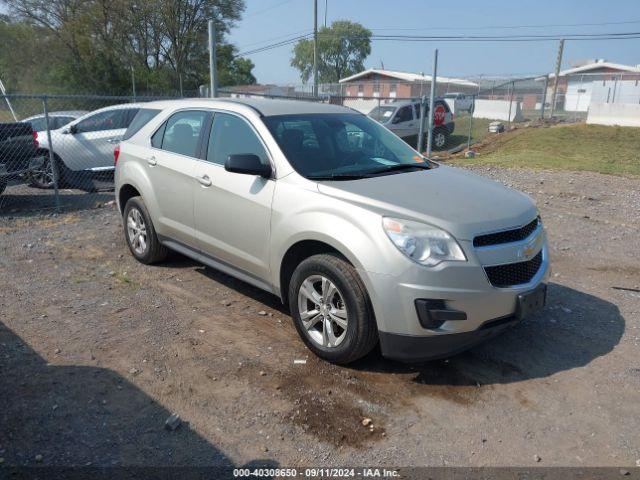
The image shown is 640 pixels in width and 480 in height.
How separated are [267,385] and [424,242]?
1404mm

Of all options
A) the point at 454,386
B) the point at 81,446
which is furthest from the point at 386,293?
the point at 81,446

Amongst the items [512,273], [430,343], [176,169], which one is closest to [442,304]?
[430,343]

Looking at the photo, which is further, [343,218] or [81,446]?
[343,218]

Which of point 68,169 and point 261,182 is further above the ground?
point 261,182

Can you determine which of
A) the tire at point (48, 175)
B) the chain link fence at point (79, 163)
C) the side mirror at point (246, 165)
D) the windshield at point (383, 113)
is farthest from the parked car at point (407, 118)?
the side mirror at point (246, 165)

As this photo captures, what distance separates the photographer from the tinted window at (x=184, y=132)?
4992 mm

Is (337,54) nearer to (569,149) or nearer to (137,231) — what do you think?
(569,149)

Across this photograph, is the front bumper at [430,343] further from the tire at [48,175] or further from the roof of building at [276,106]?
the tire at [48,175]

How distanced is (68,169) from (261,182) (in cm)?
781

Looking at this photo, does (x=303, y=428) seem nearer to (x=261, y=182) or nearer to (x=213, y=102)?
(x=261, y=182)

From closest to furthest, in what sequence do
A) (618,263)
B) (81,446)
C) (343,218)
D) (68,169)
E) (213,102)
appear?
(81,446) < (343,218) < (213,102) < (618,263) < (68,169)

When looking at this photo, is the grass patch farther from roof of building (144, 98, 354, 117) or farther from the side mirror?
the side mirror

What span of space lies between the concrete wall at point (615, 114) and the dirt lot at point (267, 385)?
686 inches

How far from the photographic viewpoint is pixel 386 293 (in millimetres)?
3352
